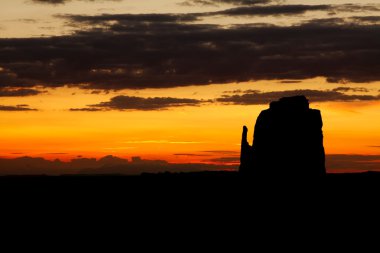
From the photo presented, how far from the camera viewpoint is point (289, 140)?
36.5 metres

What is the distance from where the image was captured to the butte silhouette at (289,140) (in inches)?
1425

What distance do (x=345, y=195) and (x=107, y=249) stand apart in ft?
94.5

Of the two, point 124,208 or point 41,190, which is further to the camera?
point 41,190

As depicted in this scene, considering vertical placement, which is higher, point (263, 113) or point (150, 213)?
point (263, 113)

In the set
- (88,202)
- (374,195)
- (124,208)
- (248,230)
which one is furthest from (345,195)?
(248,230)

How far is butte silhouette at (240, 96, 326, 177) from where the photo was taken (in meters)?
36.2

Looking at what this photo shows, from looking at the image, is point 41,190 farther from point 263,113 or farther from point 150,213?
point 263,113

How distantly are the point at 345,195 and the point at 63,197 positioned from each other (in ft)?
106

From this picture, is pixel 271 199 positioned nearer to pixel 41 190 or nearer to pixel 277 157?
pixel 277 157

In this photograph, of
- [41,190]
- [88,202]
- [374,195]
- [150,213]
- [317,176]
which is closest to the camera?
[317,176]

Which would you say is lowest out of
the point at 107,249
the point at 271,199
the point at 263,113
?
the point at 107,249

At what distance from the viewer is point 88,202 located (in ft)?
297

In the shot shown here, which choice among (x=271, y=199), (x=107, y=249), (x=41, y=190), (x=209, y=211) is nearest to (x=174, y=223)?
(x=209, y=211)

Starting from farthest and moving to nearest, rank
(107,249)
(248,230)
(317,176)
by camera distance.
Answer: (107,249) → (248,230) → (317,176)
